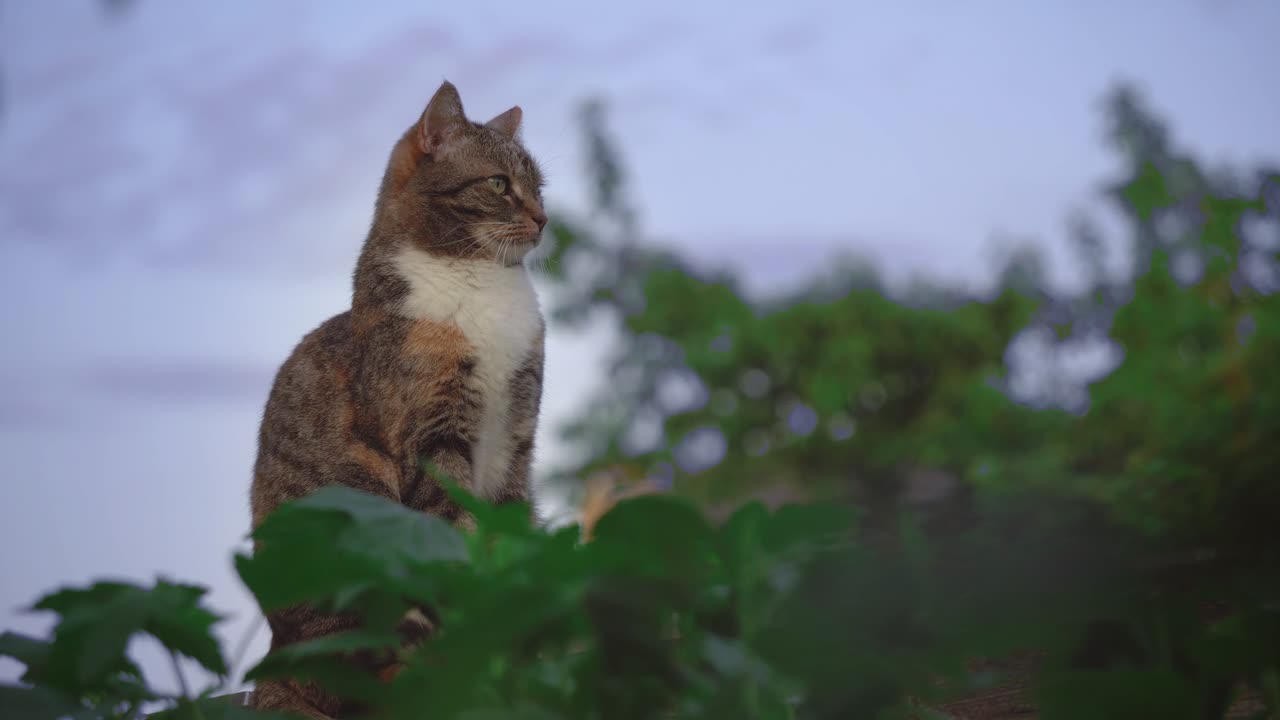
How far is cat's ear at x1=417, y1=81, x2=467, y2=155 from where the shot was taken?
381 centimetres

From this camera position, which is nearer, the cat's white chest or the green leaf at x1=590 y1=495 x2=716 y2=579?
the green leaf at x1=590 y1=495 x2=716 y2=579

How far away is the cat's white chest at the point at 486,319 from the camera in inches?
130

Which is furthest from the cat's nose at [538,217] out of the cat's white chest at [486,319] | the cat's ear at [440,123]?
the cat's ear at [440,123]

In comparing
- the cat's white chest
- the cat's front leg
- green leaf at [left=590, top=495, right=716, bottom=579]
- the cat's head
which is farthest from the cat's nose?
green leaf at [left=590, top=495, right=716, bottom=579]

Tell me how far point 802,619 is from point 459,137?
10.8ft

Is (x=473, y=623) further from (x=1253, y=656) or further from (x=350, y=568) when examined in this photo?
(x=1253, y=656)

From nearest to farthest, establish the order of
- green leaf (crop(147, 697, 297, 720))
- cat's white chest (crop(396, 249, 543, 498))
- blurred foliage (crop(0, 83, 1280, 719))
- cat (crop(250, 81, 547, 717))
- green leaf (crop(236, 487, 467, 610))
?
blurred foliage (crop(0, 83, 1280, 719)), green leaf (crop(236, 487, 467, 610)), green leaf (crop(147, 697, 297, 720)), cat (crop(250, 81, 547, 717)), cat's white chest (crop(396, 249, 543, 498))

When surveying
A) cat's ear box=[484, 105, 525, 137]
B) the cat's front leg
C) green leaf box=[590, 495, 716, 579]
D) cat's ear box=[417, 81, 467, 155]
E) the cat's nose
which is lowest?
green leaf box=[590, 495, 716, 579]

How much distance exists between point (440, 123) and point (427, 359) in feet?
3.43

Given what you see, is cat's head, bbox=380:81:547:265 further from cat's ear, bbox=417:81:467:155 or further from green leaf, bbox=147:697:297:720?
green leaf, bbox=147:697:297:720

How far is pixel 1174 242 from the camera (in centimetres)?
1694

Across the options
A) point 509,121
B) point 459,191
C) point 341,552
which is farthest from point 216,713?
point 509,121

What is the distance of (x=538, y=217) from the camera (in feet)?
12.6

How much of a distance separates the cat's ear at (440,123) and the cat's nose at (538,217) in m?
0.40
